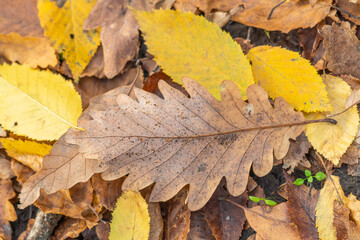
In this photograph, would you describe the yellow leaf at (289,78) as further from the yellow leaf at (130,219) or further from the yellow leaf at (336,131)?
the yellow leaf at (130,219)

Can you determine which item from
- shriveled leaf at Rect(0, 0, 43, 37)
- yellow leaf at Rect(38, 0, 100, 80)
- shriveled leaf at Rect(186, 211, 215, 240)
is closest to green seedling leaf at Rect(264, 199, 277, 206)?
shriveled leaf at Rect(186, 211, 215, 240)

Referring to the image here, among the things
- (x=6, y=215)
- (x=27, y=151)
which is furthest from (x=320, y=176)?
(x=6, y=215)

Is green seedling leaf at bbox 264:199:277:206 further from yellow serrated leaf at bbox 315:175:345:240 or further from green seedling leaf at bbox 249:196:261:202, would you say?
yellow serrated leaf at bbox 315:175:345:240

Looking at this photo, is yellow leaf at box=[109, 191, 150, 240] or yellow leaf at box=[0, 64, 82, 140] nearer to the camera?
yellow leaf at box=[109, 191, 150, 240]

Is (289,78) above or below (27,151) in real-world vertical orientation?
above

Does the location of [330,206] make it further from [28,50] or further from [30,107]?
[28,50]
